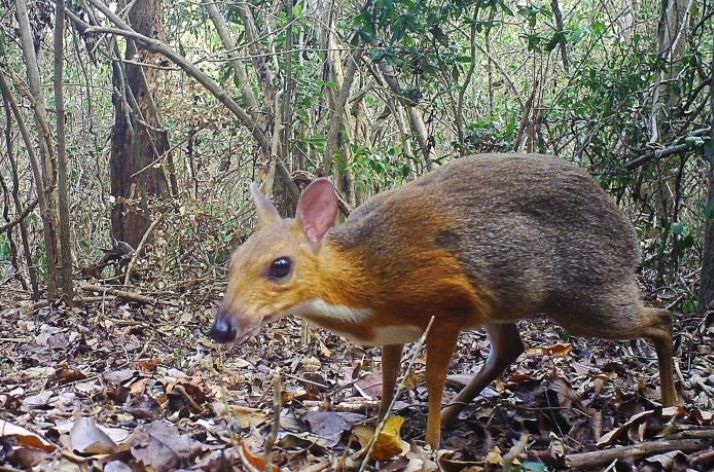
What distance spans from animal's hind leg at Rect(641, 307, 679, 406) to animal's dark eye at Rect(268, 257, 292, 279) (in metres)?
1.76

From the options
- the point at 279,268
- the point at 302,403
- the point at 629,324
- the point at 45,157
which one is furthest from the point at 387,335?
the point at 45,157

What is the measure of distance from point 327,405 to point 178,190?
514 cm

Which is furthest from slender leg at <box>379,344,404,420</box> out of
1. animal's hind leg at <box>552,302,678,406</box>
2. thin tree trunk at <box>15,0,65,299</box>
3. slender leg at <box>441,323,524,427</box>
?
thin tree trunk at <box>15,0,65,299</box>

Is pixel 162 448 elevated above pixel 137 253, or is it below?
above

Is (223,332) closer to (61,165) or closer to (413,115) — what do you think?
(61,165)

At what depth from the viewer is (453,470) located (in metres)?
3.04

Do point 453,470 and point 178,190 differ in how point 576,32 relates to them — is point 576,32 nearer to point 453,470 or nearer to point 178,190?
point 178,190

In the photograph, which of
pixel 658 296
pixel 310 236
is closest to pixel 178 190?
pixel 658 296

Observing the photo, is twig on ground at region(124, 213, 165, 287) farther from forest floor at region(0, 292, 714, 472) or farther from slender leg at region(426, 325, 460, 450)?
slender leg at region(426, 325, 460, 450)

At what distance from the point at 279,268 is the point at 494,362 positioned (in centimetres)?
133

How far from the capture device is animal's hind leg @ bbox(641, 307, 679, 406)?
Answer: 4.02 meters

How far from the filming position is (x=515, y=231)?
3.79 meters

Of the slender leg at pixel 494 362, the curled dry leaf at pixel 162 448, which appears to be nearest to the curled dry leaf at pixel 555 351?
the slender leg at pixel 494 362

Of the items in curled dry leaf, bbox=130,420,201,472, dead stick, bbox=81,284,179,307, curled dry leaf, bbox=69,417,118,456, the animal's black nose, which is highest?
the animal's black nose
